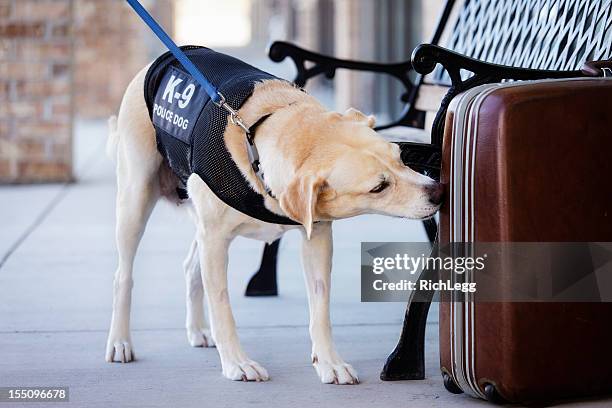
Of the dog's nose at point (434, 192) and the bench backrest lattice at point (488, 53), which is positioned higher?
the bench backrest lattice at point (488, 53)

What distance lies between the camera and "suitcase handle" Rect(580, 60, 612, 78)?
11.3 feet

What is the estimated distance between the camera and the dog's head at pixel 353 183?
10.5ft

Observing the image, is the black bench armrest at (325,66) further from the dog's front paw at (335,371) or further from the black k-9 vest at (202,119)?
the dog's front paw at (335,371)

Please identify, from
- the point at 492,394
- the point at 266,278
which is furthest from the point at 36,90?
the point at 492,394

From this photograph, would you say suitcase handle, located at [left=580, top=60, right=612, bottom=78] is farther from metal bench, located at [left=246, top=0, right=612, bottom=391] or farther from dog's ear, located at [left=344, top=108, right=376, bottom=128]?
dog's ear, located at [left=344, top=108, right=376, bottom=128]

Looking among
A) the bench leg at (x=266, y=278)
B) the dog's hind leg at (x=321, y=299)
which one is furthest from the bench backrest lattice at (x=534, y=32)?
the dog's hind leg at (x=321, y=299)

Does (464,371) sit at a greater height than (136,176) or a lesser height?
lesser

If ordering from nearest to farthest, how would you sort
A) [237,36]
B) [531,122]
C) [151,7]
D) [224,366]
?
[531,122]
[224,366]
[151,7]
[237,36]

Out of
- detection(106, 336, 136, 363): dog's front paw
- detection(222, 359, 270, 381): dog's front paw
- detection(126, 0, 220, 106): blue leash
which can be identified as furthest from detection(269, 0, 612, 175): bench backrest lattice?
detection(106, 336, 136, 363): dog's front paw

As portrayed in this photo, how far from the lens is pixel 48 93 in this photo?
8.99 m

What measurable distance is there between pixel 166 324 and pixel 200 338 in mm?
406

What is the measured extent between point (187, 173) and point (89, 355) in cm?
82

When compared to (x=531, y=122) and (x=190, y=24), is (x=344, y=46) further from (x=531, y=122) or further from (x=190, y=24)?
(x=190, y=24)

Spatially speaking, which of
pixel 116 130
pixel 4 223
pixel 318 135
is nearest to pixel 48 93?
pixel 4 223
